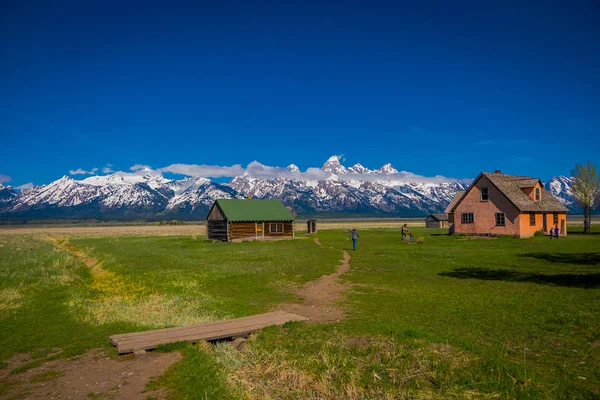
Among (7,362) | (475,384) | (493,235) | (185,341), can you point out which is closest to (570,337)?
(475,384)

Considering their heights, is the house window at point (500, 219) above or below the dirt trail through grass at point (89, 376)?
above

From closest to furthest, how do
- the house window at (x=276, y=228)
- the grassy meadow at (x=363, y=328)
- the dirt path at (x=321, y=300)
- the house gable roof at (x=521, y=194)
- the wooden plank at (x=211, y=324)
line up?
the grassy meadow at (x=363, y=328) < the wooden plank at (x=211, y=324) < the dirt path at (x=321, y=300) < the house gable roof at (x=521, y=194) < the house window at (x=276, y=228)

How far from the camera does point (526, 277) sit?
2194cm

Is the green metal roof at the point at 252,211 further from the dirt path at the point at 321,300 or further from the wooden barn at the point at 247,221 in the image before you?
the dirt path at the point at 321,300

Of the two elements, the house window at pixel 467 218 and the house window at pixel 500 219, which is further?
the house window at pixel 467 218

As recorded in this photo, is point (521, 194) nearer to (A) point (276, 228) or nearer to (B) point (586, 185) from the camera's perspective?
(B) point (586, 185)

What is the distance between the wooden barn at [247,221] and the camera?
63750 mm

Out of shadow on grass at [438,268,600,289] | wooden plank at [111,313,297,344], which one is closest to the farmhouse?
shadow on grass at [438,268,600,289]

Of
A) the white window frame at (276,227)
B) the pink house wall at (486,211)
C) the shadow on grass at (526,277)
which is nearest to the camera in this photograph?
the shadow on grass at (526,277)

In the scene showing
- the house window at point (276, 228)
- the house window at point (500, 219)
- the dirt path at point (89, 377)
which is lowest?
the dirt path at point (89, 377)

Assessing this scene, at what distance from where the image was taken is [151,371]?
10320mm

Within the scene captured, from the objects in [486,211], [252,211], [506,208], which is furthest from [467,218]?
[252,211]

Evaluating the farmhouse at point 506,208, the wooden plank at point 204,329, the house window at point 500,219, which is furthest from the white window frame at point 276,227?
the wooden plank at point 204,329

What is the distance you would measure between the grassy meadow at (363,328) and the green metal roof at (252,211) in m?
36.4
